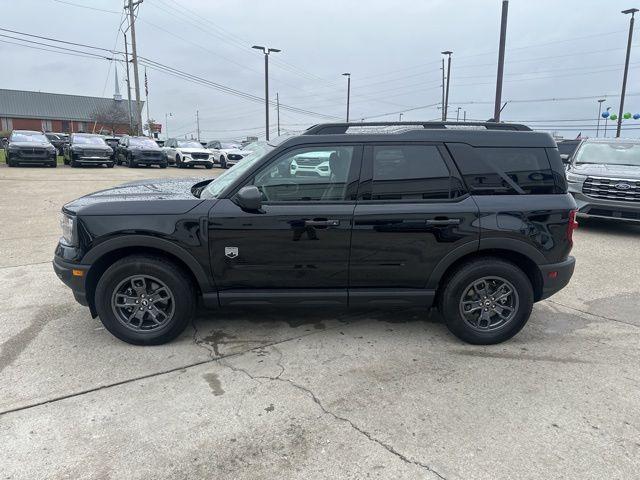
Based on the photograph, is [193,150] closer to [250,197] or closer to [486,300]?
[250,197]

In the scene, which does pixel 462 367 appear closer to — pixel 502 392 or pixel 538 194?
pixel 502 392

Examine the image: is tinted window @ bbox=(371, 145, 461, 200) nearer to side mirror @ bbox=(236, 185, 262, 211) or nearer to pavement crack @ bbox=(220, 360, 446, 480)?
side mirror @ bbox=(236, 185, 262, 211)

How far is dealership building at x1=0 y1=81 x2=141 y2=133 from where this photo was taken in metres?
72.8

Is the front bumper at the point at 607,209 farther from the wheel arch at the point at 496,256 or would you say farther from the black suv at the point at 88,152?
the black suv at the point at 88,152

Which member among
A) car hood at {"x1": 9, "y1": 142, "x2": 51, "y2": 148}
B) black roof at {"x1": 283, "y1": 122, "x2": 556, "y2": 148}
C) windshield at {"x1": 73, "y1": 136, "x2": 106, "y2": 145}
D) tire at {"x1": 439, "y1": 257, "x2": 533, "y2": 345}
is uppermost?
windshield at {"x1": 73, "y1": 136, "x2": 106, "y2": 145}

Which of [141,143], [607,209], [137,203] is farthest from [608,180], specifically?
[141,143]

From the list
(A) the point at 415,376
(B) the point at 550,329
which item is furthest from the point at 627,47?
(A) the point at 415,376

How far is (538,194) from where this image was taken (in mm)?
3877

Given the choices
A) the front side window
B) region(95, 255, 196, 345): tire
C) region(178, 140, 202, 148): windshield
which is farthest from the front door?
region(178, 140, 202, 148): windshield

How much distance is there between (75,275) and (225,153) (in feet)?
76.7

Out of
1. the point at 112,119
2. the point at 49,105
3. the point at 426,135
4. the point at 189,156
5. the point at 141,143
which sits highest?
the point at 49,105

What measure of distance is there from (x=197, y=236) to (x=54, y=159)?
20374 mm

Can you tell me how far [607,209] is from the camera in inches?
337

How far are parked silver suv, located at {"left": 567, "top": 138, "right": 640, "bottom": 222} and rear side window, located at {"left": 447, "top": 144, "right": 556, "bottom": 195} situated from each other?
18.9ft
